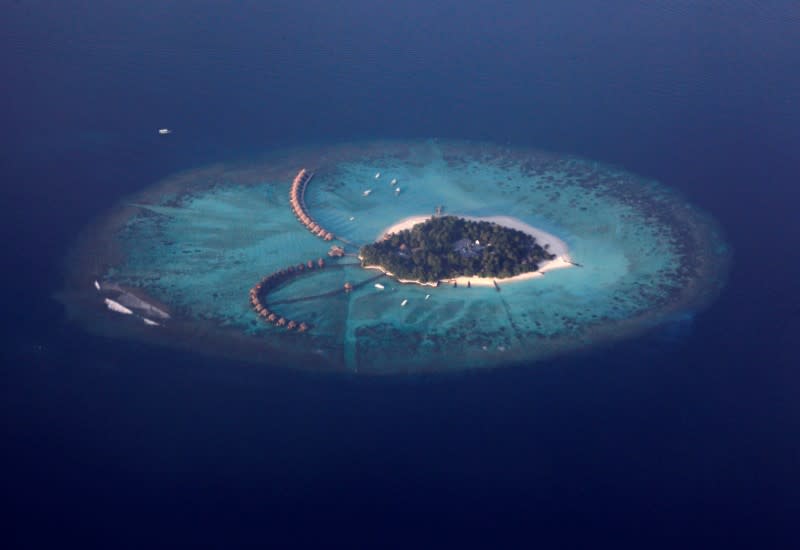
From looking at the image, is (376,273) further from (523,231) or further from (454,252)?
(523,231)

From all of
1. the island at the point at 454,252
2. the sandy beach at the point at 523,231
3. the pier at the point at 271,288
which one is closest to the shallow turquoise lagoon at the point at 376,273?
the pier at the point at 271,288

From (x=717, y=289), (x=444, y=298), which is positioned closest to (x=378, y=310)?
(x=444, y=298)

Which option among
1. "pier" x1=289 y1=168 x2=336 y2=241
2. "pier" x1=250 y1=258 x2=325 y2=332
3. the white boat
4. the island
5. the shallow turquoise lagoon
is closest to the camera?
the shallow turquoise lagoon

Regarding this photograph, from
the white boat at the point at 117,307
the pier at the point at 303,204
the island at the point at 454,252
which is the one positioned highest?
the pier at the point at 303,204

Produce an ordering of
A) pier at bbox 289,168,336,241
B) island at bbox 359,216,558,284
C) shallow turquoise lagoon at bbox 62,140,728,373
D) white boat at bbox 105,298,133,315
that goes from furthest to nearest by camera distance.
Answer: pier at bbox 289,168,336,241 → island at bbox 359,216,558,284 → white boat at bbox 105,298,133,315 → shallow turquoise lagoon at bbox 62,140,728,373

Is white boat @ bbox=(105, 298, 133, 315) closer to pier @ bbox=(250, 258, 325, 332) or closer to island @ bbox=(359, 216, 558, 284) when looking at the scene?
pier @ bbox=(250, 258, 325, 332)

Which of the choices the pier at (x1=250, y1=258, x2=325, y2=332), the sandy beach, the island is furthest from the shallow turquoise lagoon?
the island

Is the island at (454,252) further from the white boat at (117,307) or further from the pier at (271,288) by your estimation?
the white boat at (117,307)
